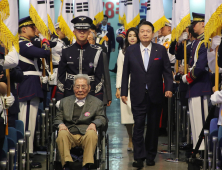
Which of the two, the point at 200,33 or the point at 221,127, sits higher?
the point at 200,33

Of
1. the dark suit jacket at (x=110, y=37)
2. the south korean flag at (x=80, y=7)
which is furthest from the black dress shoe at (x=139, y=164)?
the dark suit jacket at (x=110, y=37)

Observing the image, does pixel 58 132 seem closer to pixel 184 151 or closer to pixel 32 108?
pixel 32 108

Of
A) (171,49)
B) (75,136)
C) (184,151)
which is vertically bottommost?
(184,151)

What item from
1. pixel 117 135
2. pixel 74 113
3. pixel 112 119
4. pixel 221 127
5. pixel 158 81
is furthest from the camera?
pixel 112 119

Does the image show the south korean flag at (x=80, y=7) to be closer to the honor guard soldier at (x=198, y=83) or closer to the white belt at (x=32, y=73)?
the white belt at (x=32, y=73)

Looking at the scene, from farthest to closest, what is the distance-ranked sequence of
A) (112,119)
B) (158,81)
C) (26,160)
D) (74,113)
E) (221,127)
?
(112,119)
(158,81)
(74,113)
(26,160)
(221,127)

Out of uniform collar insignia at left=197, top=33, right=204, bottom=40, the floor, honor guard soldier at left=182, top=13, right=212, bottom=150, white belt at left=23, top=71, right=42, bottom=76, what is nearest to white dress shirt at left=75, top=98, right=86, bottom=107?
the floor

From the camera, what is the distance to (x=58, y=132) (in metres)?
4.12

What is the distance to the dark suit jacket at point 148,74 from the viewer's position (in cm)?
497

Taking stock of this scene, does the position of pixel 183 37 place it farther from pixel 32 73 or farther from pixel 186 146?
pixel 32 73

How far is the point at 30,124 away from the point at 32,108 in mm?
216

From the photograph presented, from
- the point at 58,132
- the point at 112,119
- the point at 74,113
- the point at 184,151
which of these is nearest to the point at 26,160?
the point at 58,132

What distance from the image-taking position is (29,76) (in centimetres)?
534

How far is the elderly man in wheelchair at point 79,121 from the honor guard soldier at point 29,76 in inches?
39.0
